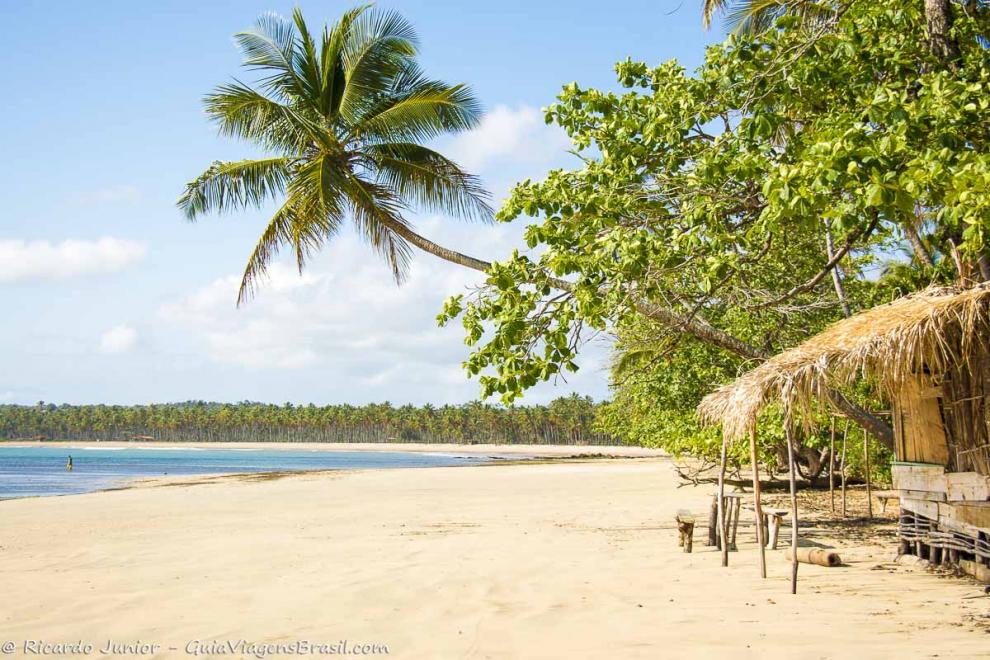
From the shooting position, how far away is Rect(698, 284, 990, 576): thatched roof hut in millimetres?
6508

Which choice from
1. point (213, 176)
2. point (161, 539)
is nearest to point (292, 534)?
point (161, 539)

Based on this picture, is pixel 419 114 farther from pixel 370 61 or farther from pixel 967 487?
pixel 967 487

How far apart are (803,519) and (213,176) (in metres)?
10.6

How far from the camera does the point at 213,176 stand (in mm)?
12562

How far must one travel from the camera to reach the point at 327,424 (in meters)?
125

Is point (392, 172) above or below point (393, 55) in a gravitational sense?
below

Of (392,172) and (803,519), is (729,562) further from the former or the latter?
(392,172)

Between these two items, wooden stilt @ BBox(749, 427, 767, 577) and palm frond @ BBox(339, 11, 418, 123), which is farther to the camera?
palm frond @ BBox(339, 11, 418, 123)

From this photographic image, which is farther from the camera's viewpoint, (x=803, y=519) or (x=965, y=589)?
(x=803, y=519)

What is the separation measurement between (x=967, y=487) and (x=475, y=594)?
4.52 meters

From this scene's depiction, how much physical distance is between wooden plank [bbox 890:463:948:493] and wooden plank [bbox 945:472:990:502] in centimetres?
9

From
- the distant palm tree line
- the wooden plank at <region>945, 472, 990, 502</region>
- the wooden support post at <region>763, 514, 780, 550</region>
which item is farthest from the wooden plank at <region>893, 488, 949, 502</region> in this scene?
the distant palm tree line

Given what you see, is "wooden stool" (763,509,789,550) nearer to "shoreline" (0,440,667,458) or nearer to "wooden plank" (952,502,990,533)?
"wooden plank" (952,502,990,533)

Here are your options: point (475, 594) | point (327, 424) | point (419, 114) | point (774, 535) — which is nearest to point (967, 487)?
point (774, 535)
